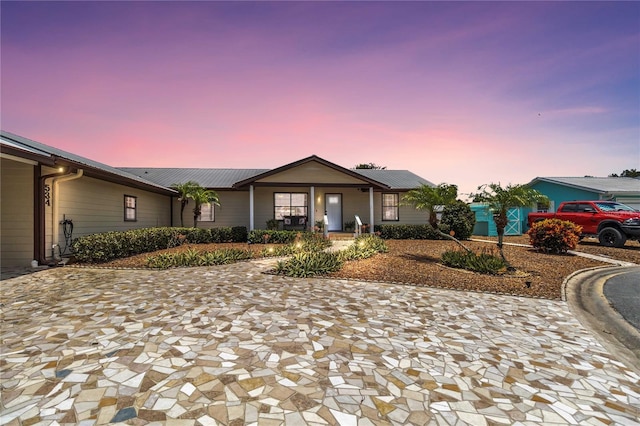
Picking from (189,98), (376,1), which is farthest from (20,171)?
(376,1)

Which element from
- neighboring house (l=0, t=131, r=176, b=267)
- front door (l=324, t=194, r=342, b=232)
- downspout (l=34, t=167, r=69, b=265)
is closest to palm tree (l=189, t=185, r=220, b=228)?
neighboring house (l=0, t=131, r=176, b=267)

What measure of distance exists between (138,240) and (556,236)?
53.0ft

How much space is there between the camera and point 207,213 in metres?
17.9

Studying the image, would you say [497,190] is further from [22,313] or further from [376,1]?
[22,313]

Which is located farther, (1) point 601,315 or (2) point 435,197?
(2) point 435,197

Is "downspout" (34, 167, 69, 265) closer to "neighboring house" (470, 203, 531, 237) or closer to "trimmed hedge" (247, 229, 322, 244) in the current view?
"trimmed hedge" (247, 229, 322, 244)

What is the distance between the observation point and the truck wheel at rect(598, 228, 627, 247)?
41.7 ft

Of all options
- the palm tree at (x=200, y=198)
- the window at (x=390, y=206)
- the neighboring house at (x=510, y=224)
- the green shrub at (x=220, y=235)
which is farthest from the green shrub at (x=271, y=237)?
the neighboring house at (x=510, y=224)

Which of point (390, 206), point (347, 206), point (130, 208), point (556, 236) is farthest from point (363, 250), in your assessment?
point (130, 208)

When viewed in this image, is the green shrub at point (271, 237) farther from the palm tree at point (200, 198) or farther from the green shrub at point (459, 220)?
the green shrub at point (459, 220)

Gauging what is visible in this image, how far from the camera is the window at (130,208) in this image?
13443 mm

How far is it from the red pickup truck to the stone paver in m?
10.9

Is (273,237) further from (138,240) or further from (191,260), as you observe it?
(138,240)

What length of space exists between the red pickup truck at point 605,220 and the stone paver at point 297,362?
10877 millimetres
